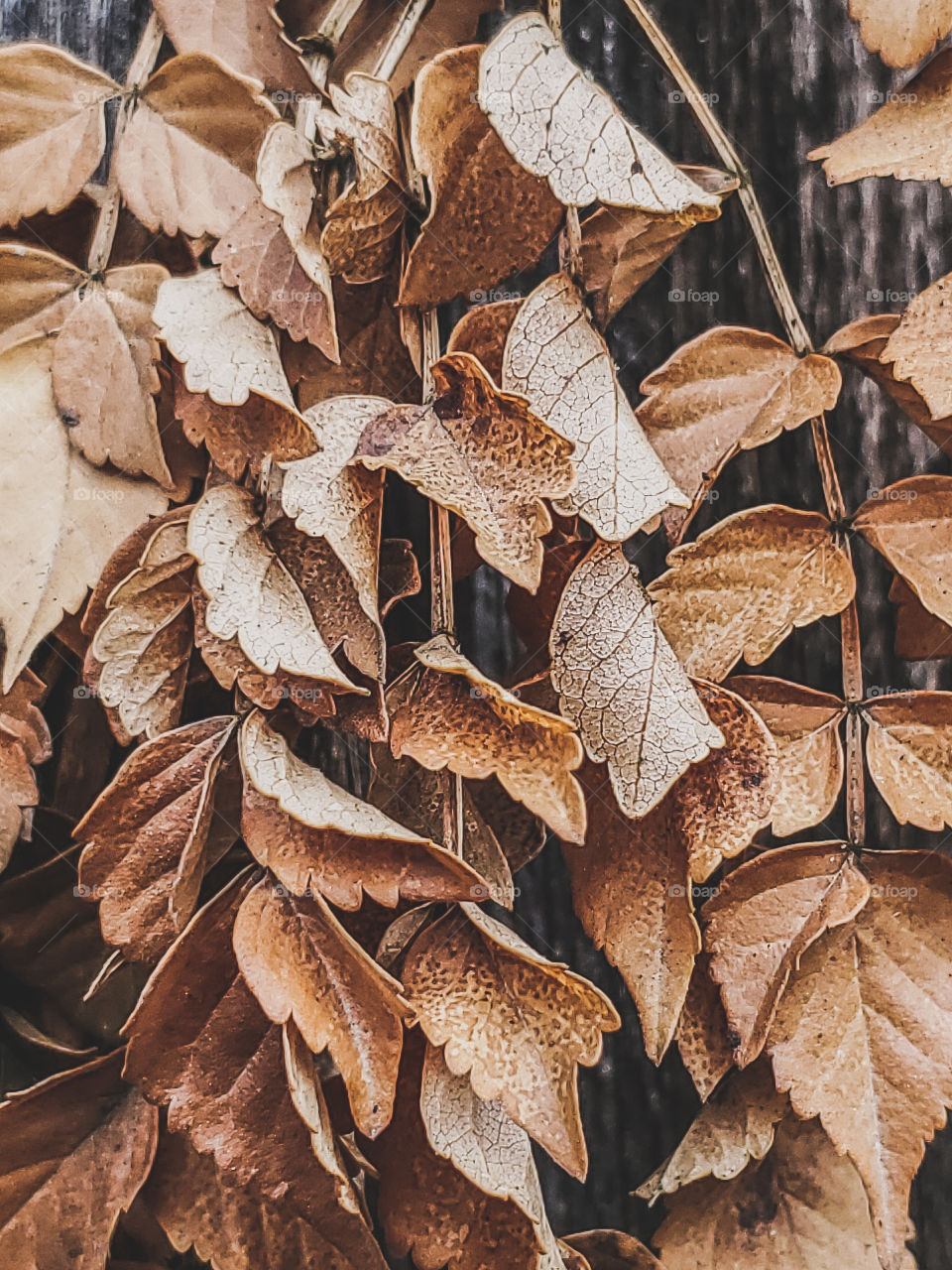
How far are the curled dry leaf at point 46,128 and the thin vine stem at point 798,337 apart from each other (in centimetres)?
26

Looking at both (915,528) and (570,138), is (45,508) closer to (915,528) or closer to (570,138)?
(570,138)

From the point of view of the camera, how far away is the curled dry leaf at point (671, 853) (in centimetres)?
45

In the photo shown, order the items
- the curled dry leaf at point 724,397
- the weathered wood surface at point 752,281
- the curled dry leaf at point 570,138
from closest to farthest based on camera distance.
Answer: the curled dry leaf at point 570,138 → the curled dry leaf at point 724,397 → the weathered wood surface at point 752,281

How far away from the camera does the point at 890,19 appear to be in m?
0.48

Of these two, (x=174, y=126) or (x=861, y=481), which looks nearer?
(x=174, y=126)

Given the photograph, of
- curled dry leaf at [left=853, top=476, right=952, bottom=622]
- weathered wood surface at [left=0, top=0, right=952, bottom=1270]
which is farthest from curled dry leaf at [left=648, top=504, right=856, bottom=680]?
weathered wood surface at [left=0, top=0, right=952, bottom=1270]

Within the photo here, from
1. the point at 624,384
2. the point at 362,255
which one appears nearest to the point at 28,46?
the point at 362,255

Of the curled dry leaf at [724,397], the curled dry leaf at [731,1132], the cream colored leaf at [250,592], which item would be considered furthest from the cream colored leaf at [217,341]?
the curled dry leaf at [731,1132]

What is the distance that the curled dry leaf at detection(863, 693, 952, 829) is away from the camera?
0.49 meters

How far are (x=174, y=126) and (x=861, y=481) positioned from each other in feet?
1.37

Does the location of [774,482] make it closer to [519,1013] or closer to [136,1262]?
[519,1013]

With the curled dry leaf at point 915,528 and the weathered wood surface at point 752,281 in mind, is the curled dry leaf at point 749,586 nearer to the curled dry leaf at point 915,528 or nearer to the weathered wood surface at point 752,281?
the curled dry leaf at point 915,528

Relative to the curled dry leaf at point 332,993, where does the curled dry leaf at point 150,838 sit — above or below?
above

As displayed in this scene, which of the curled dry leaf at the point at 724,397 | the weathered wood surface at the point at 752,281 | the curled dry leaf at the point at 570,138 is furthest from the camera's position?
the weathered wood surface at the point at 752,281
